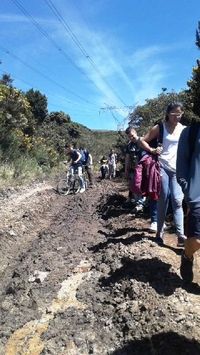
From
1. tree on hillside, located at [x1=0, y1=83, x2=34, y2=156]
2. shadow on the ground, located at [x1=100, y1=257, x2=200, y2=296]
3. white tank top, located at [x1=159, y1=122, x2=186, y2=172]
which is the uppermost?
tree on hillside, located at [x1=0, y1=83, x2=34, y2=156]

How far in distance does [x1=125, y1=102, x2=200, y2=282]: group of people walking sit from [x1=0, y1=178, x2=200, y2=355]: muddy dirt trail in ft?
0.93

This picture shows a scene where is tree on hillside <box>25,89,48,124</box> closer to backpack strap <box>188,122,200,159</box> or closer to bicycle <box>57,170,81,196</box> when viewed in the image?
bicycle <box>57,170,81,196</box>

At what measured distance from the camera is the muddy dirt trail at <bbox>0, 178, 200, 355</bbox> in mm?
3133

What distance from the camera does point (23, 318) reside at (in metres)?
3.83

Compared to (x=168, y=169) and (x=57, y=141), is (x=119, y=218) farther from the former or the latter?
(x=57, y=141)

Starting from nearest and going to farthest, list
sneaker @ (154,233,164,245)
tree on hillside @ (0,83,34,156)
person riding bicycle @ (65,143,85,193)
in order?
sneaker @ (154,233,164,245)
person riding bicycle @ (65,143,85,193)
tree on hillside @ (0,83,34,156)

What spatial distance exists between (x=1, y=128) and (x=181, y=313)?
52.7 feet

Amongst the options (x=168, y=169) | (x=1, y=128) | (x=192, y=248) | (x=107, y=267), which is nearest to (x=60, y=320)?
(x=107, y=267)

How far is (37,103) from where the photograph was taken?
46.0 m

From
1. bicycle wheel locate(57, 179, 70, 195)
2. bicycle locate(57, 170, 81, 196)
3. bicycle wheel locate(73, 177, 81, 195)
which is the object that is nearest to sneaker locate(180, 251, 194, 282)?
bicycle locate(57, 170, 81, 196)

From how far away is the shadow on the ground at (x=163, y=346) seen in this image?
281 cm

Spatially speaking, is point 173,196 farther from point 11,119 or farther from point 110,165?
point 11,119

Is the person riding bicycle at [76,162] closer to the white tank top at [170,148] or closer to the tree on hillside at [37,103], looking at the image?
the white tank top at [170,148]

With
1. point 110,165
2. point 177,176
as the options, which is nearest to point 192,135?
point 177,176
